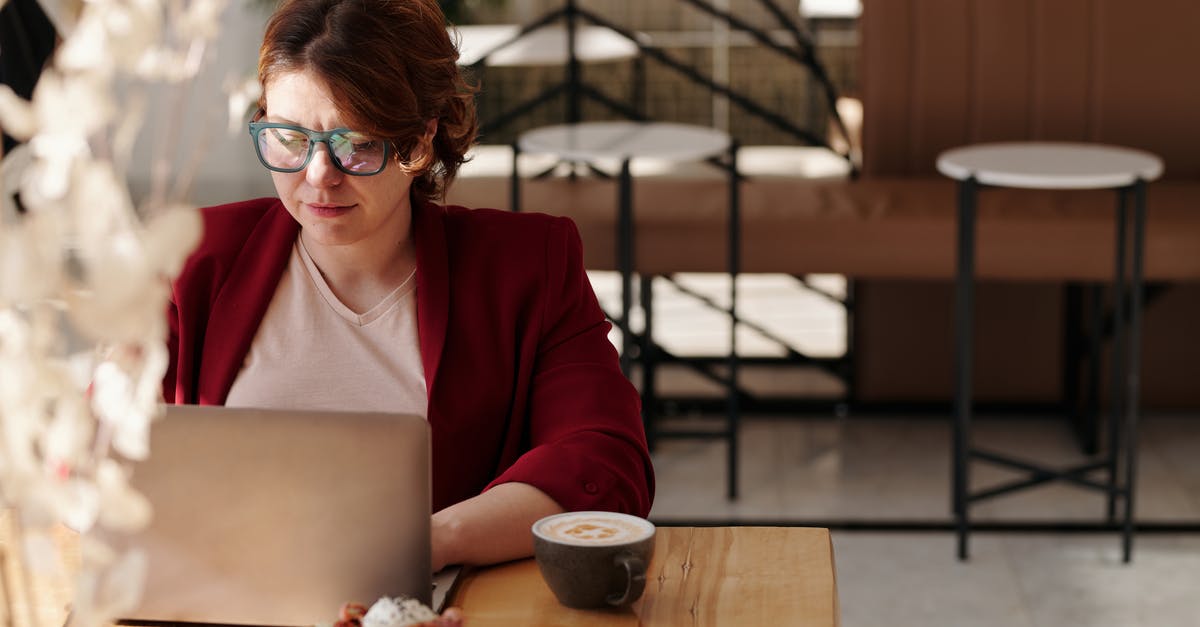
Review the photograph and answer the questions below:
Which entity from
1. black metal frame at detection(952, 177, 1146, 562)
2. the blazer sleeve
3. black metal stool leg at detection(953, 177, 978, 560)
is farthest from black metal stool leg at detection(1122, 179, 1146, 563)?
the blazer sleeve

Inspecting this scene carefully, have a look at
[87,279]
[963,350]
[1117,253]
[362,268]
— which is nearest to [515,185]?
[963,350]

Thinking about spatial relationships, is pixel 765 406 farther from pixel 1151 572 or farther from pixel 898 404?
pixel 1151 572

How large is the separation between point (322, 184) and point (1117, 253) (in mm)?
2158

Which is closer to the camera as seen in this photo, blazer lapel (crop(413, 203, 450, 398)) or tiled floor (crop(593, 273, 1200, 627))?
blazer lapel (crop(413, 203, 450, 398))

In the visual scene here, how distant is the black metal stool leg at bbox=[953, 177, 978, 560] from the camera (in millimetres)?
3150

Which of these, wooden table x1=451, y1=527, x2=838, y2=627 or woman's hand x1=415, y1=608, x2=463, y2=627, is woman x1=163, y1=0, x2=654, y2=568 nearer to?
wooden table x1=451, y1=527, x2=838, y2=627

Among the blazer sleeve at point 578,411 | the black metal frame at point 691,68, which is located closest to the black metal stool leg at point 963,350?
the black metal frame at point 691,68

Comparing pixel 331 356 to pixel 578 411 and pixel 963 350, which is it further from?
pixel 963 350

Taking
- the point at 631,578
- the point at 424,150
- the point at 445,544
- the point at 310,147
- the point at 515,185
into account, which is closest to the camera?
the point at 631,578

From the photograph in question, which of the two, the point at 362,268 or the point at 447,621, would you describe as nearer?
the point at 447,621

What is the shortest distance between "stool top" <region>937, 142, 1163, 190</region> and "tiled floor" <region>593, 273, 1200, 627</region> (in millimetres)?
773

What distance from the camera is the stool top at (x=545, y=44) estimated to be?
415 cm

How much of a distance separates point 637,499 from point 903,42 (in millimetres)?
2864

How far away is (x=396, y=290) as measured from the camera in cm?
158
